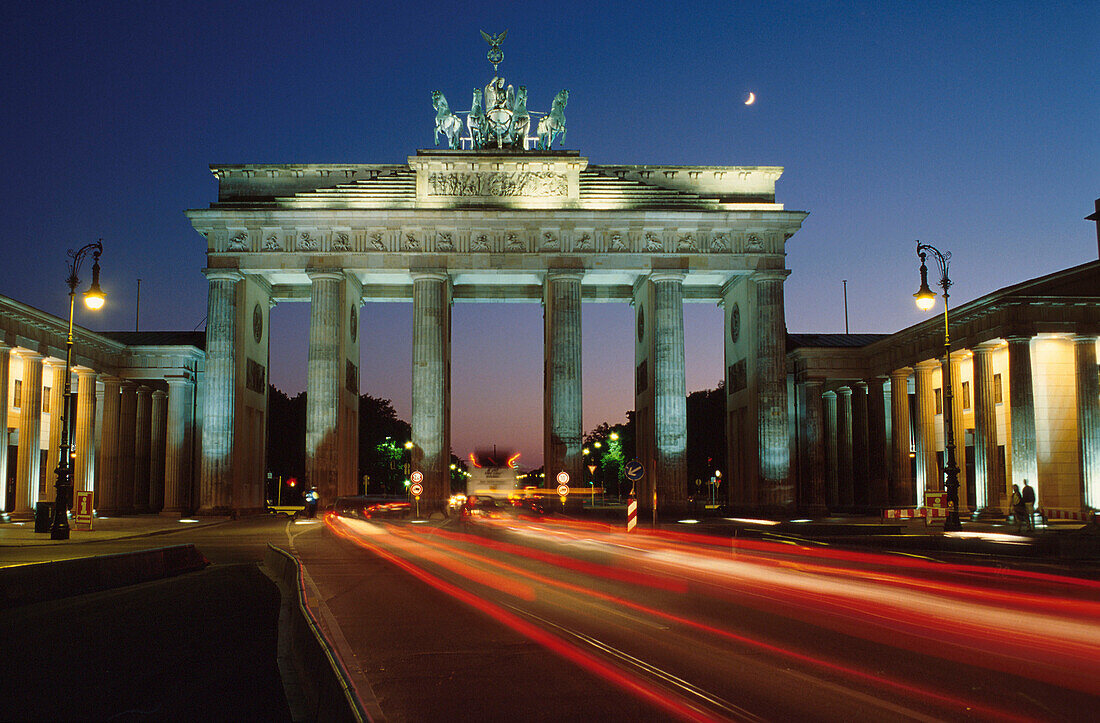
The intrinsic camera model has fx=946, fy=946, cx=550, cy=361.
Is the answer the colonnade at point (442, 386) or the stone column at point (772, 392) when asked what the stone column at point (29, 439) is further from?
the stone column at point (772, 392)

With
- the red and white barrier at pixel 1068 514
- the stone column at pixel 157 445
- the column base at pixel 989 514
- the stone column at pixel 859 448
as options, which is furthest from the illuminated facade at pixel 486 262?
the red and white barrier at pixel 1068 514

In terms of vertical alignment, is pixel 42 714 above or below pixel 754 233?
below

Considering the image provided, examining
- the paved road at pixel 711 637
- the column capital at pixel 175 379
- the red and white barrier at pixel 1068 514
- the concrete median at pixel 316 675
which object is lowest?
the red and white barrier at pixel 1068 514

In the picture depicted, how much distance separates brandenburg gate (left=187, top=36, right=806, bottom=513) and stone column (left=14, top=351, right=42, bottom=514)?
9.29 meters

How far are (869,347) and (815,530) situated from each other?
26.9 m

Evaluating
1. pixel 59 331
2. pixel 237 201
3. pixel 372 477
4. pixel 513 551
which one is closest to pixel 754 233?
pixel 237 201

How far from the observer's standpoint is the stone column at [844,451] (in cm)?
6100

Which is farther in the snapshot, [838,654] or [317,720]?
[838,654]

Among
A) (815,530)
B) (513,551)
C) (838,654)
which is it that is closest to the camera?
(838,654)

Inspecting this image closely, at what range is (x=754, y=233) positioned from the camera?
56.0 metres

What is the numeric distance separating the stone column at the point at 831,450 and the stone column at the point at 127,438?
145 feet

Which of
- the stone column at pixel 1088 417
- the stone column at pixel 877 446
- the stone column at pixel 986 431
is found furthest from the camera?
the stone column at pixel 877 446

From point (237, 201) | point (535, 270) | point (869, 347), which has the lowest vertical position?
point (869, 347)

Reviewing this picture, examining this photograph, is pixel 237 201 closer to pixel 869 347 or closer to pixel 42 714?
pixel 869 347
